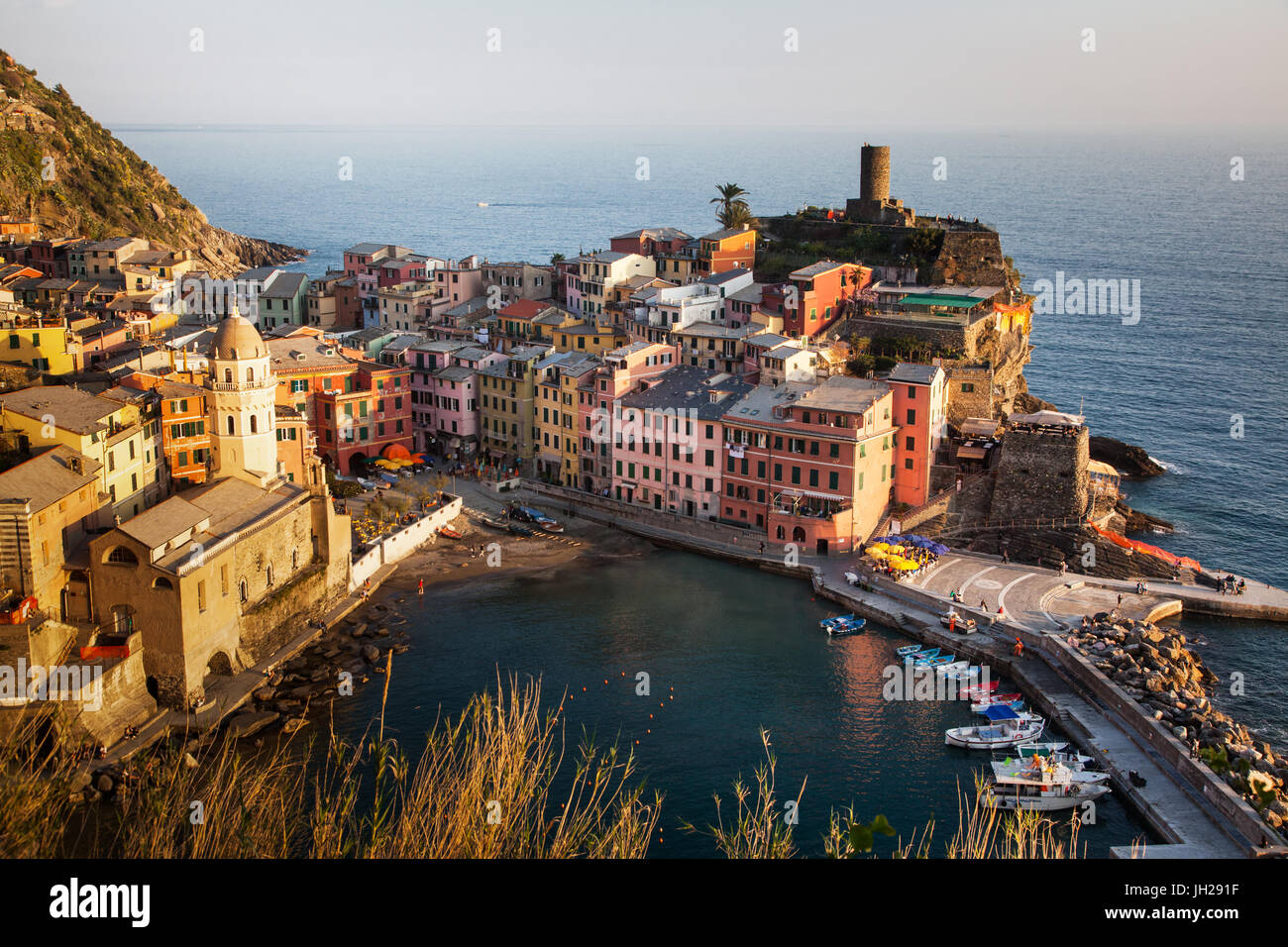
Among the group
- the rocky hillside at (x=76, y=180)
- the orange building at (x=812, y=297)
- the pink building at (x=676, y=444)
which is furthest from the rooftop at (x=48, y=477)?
the rocky hillside at (x=76, y=180)

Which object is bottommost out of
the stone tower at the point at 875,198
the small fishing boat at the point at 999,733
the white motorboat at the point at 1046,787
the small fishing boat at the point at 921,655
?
the white motorboat at the point at 1046,787

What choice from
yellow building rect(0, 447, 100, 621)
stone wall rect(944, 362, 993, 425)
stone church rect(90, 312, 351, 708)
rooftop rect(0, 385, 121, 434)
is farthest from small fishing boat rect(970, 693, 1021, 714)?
rooftop rect(0, 385, 121, 434)

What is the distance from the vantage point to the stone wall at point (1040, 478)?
47.2 meters

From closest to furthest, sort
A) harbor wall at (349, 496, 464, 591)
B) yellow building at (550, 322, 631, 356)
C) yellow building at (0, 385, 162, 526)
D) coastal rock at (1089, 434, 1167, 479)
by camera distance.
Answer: yellow building at (0, 385, 162, 526) → harbor wall at (349, 496, 464, 591) → coastal rock at (1089, 434, 1167, 479) → yellow building at (550, 322, 631, 356)

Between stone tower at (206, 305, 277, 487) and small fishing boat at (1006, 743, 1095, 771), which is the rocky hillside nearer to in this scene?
stone tower at (206, 305, 277, 487)

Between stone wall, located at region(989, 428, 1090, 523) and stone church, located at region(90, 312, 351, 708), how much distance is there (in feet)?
82.4

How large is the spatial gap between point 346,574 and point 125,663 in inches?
436

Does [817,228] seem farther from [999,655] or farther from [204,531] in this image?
[204,531]

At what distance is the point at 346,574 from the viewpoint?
42.5 meters

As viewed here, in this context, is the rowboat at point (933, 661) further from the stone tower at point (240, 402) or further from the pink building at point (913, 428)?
the stone tower at point (240, 402)

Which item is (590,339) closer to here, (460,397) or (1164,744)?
(460,397)

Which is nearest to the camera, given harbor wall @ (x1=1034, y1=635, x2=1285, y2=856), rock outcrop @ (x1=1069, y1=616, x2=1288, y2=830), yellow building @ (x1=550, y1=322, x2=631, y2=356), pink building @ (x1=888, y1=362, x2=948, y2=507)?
harbor wall @ (x1=1034, y1=635, x2=1285, y2=856)

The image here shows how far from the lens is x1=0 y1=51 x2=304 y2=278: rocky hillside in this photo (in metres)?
85.4
